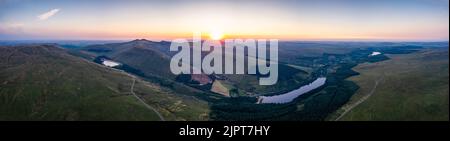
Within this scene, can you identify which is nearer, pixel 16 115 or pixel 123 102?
pixel 16 115

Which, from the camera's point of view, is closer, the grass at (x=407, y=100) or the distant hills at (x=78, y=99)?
the grass at (x=407, y=100)

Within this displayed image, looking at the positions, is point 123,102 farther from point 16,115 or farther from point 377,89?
point 377,89

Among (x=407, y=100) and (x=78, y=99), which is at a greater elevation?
(x=407, y=100)

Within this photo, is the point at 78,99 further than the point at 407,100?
Yes

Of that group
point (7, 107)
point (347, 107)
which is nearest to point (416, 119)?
point (347, 107)

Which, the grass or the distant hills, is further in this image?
the distant hills

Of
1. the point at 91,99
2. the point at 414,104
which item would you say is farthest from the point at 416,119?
the point at 91,99

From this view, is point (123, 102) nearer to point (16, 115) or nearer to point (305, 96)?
point (16, 115)
